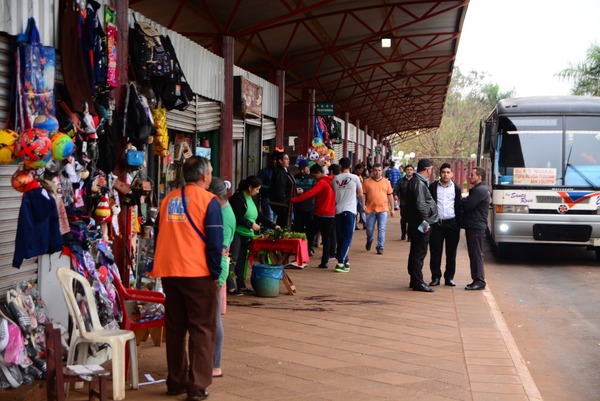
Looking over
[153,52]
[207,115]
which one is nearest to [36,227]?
[153,52]

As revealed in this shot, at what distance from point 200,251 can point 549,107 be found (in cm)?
1154

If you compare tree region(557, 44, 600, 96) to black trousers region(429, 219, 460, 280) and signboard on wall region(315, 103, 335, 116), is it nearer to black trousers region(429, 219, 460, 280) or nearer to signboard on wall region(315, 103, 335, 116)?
signboard on wall region(315, 103, 335, 116)

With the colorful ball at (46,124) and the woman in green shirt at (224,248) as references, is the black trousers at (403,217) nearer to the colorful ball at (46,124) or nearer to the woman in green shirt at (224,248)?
the woman in green shirt at (224,248)

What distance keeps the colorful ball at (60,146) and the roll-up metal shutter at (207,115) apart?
6.22 meters

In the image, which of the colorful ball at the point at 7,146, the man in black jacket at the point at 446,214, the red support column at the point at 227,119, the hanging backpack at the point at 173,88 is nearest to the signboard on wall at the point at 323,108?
the red support column at the point at 227,119

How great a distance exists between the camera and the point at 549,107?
1580 cm

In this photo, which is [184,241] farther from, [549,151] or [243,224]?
[549,151]

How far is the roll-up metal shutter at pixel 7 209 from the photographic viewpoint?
265 inches

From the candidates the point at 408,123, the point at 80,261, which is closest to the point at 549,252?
the point at 80,261

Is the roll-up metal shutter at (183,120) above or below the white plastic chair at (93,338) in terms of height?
above

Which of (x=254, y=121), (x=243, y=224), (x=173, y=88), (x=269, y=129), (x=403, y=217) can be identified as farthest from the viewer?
(x=403, y=217)

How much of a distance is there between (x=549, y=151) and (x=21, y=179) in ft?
38.1

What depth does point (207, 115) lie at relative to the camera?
532 inches

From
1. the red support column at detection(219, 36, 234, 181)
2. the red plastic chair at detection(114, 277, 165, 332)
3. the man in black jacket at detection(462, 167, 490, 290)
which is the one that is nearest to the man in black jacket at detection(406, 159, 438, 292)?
the man in black jacket at detection(462, 167, 490, 290)
